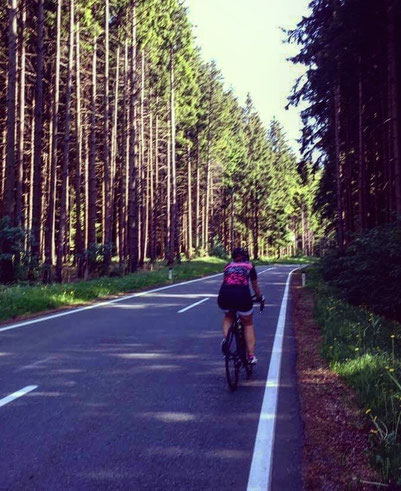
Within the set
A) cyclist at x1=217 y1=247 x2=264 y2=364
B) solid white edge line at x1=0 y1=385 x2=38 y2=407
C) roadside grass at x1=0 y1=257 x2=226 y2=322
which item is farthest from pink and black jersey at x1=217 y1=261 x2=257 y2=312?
roadside grass at x1=0 y1=257 x2=226 y2=322

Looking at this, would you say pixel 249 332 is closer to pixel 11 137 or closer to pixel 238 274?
pixel 238 274

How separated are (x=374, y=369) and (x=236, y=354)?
5.83 feet

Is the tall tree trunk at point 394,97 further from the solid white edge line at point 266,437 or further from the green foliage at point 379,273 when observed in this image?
the solid white edge line at point 266,437

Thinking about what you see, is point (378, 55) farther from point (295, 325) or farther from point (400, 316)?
point (295, 325)

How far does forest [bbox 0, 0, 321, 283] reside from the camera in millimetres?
19859

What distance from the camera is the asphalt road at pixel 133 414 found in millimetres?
3658

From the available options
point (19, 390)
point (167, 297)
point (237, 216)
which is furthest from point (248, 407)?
point (237, 216)

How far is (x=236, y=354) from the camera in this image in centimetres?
640

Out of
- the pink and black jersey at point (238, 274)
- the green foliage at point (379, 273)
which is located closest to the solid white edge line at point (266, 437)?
the pink and black jersey at point (238, 274)

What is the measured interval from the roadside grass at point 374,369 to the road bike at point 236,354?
4.10ft

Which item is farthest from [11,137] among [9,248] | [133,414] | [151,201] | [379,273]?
[151,201]

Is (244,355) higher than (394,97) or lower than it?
lower

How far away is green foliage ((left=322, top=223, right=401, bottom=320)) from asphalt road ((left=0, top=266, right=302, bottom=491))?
335cm

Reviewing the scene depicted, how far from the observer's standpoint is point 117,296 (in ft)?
56.0
